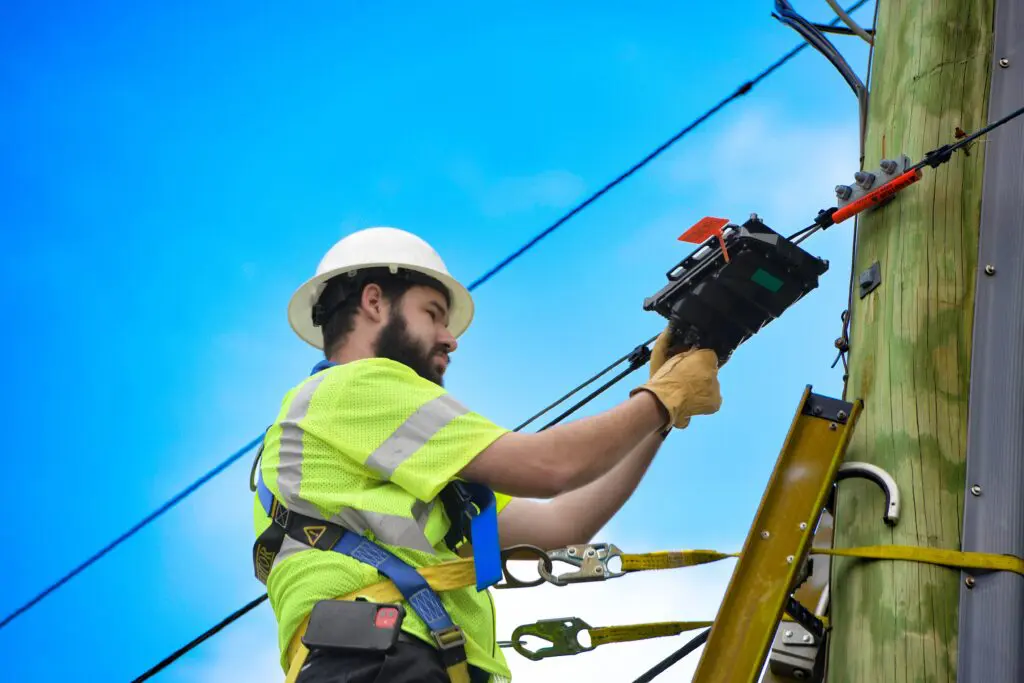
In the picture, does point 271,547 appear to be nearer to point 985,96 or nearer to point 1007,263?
point 1007,263

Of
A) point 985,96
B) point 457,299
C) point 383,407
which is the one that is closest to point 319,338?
point 457,299

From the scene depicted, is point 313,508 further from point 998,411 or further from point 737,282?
point 998,411

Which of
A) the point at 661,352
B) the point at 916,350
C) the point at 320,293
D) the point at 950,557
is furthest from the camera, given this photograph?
the point at 320,293

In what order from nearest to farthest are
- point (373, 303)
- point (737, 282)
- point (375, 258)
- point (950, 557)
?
point (950, 557) → point (737, 282) → point (373, 303) → point (375, 258)

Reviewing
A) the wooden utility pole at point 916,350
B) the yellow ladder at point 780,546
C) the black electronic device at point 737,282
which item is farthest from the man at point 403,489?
the wooden utility pole at point 916,350

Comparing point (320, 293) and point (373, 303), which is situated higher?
point (320, 293)

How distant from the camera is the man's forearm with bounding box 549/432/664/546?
4.16 meters

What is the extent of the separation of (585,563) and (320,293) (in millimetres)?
1621

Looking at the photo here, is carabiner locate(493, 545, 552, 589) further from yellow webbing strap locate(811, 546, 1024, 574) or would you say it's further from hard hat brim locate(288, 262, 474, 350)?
hard hat brim locate(288, 262, 474, 350)

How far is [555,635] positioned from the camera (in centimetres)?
377

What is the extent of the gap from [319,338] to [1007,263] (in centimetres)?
261

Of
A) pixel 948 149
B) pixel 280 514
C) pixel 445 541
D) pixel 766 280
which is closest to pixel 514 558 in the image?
pixel 445 541

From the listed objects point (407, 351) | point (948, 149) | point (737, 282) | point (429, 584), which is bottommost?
point (429, 584)

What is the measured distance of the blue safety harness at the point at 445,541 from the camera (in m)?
3.30
